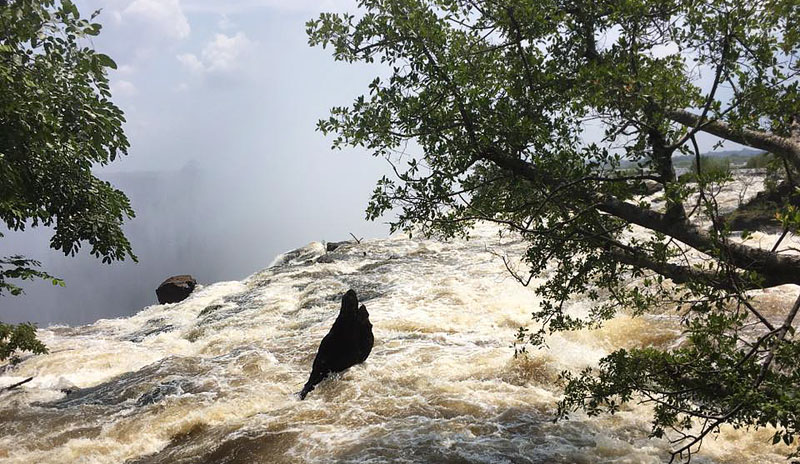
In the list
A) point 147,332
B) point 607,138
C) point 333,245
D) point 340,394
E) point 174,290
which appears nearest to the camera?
point 607,138

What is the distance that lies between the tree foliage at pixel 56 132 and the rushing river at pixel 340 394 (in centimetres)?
331

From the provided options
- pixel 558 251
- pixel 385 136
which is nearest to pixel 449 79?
pixel 385 136

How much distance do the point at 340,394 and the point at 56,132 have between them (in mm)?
6732

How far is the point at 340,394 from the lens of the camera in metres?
9.73

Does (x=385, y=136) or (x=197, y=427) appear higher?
(x=385, y=136)

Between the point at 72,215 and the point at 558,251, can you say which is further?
the point at 72,215

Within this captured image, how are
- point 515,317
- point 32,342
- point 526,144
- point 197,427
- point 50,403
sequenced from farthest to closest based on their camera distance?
point 515,317 → point 50,403 → point 32,342 → point 197,427 → point 526,144

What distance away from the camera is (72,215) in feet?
27.2

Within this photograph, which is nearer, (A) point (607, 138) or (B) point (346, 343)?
(A) point (607, 138)

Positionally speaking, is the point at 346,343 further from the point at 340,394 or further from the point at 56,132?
the point at 56,132

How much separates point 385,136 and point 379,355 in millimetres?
7817

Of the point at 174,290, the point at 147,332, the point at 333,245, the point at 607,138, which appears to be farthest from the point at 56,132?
the point at 333,245

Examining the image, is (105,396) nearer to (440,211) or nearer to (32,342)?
(32,342)

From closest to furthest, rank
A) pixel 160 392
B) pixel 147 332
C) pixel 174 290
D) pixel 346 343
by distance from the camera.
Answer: pixel 160 392 → pixel 346 343 → pixel 147 332 → pixel 174 290
